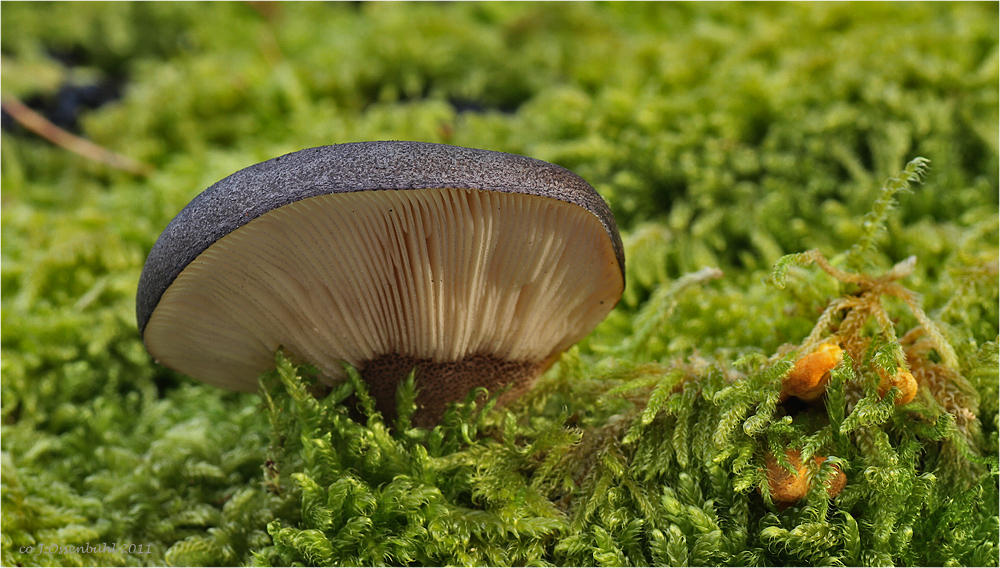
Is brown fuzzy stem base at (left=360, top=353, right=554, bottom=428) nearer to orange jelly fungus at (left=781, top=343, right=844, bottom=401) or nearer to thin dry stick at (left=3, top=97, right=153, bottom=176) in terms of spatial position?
orange jelly fungus at (left=781, top=343, right=844, bottom=401)

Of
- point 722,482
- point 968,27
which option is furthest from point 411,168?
point 968,27

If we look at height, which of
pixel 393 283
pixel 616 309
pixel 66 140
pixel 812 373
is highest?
pixel 66 140

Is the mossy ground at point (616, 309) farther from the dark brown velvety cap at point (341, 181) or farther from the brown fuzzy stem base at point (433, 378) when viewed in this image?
the dark brown velvety cap at point (341, 181)

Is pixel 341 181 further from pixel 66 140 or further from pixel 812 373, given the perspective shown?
pixel 66 140

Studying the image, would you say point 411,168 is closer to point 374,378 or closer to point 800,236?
point 374,378

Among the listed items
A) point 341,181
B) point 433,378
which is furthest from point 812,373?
point 341,181

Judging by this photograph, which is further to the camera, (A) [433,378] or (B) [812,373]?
(A) [433,378]

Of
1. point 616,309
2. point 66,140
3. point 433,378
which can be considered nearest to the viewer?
point 433,378
